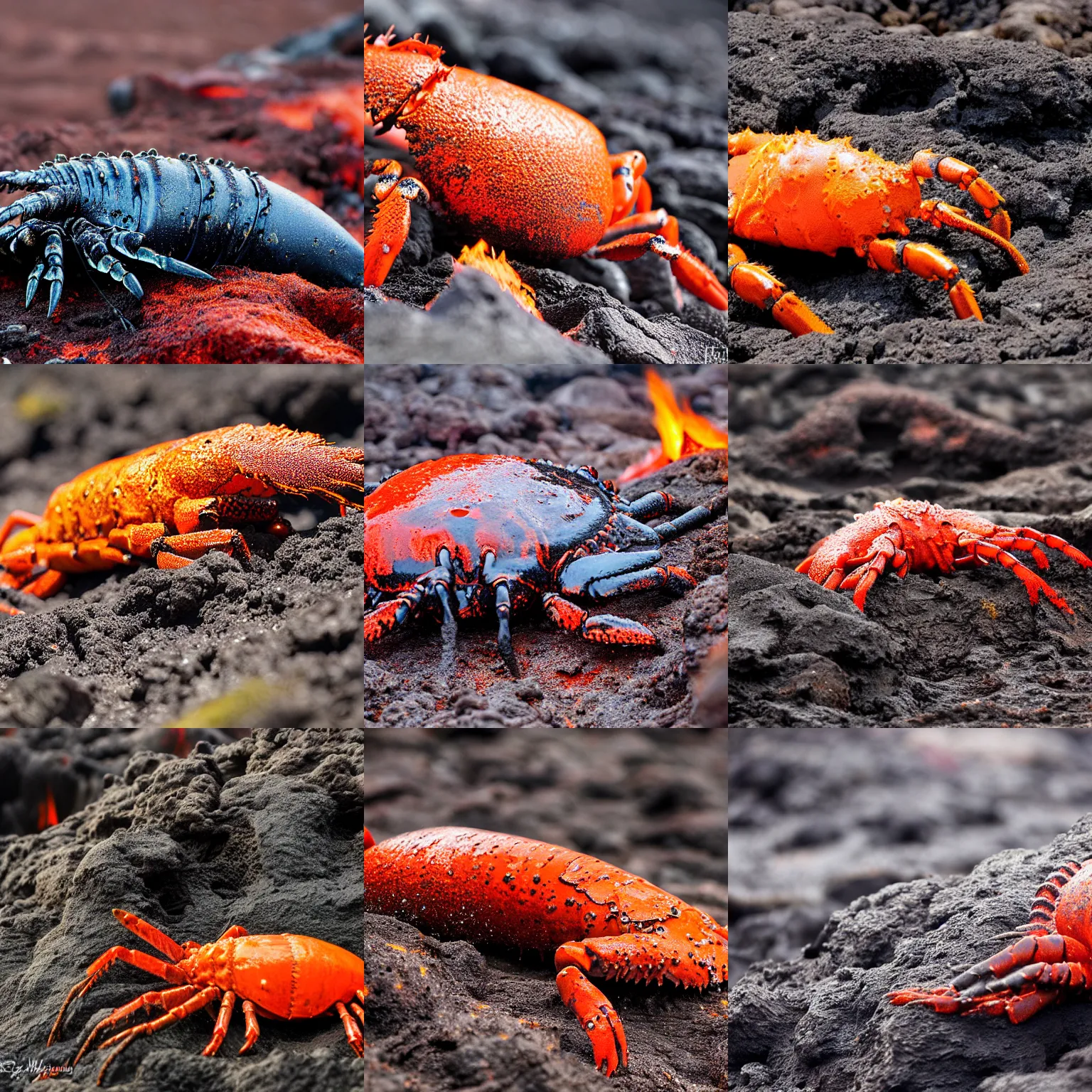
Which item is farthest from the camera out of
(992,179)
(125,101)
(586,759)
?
(586,759)

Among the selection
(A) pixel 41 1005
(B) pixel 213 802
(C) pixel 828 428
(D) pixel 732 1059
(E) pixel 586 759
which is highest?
(C) pixel 828 428

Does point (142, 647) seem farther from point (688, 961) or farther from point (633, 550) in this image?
point (688, 961)

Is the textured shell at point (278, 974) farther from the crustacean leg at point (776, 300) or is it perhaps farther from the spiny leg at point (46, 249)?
the crustacean leg at point (776, 300)

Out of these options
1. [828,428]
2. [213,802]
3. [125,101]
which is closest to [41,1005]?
[213,802]

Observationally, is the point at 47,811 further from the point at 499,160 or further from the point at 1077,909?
the point at 1077,909

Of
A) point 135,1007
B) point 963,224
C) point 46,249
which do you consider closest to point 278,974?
point 135,1007

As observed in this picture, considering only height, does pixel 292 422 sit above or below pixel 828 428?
above

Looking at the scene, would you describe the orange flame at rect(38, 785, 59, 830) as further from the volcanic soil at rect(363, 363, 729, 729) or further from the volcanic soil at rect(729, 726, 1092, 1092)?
the volcanic soil at rect(729, 726, 1092, 1092)
